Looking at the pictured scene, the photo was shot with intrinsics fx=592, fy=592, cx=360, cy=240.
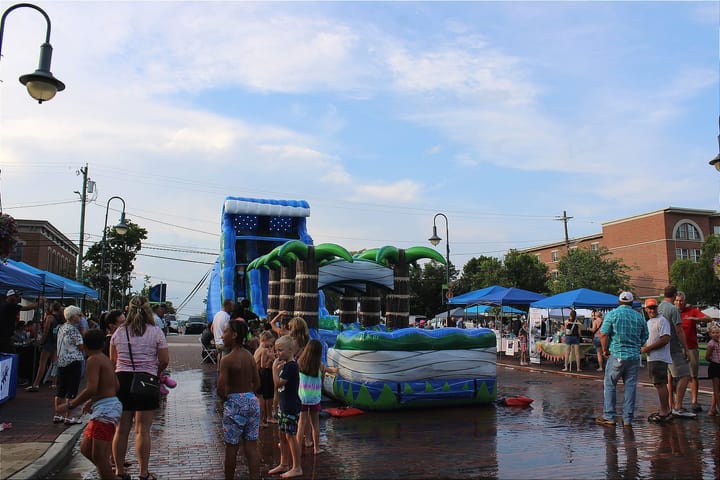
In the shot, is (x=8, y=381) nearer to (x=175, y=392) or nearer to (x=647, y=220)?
(x=175, y=392)

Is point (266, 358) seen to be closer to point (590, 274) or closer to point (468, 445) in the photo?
point (468, 445)

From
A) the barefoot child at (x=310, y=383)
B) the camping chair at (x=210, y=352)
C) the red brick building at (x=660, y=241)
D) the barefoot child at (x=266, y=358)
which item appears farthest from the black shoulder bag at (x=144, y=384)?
the red brick building at (x=660, y=241)

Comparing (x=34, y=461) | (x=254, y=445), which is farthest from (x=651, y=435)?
(x=34, y=461)

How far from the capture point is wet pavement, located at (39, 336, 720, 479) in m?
6.15

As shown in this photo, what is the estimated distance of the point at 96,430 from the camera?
5070 millimetres

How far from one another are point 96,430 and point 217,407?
544 cm

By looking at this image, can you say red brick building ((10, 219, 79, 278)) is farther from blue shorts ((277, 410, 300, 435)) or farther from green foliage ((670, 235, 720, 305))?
green foliage ((670, 235, 720, 305))

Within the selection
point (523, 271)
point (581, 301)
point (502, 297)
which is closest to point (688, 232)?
point (523, 271)

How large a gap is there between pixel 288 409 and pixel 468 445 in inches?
102

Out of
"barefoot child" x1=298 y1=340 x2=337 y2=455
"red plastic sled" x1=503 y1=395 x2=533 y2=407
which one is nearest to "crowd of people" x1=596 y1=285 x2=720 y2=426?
"red plastic sled" x1=503 y1=395 x2=533 y2=407

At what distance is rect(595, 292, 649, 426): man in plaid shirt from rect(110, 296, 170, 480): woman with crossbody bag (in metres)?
6.13

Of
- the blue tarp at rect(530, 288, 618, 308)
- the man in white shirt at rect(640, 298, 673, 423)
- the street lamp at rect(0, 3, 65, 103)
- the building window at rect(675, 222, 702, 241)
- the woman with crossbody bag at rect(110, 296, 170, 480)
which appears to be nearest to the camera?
the woman with crossbody bag at rect(110, 296, 170, 480)

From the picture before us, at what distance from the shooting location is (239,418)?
526 centimetres

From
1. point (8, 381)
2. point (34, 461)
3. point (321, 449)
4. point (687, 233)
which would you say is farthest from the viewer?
point (687, 233)
